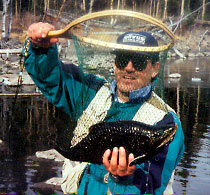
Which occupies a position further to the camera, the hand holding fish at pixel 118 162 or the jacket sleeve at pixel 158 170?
Result: the jacket sleeve at pixel 158 170

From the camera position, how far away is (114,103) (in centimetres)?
261

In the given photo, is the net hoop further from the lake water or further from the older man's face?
the lake water

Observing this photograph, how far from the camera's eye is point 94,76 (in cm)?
284

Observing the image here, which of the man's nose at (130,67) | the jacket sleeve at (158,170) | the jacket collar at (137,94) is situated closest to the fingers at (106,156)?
the jacket sleeve at (158,170)

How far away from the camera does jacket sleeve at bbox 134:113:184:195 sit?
2420 millimetres

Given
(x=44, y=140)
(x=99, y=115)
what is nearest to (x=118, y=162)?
(x=99, y=115)

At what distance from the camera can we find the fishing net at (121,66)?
2441 mm

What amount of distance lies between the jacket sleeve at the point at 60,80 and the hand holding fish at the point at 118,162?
0.54 m

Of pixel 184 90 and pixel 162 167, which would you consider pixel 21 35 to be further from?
pixel 162 167

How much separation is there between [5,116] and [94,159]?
8166mm

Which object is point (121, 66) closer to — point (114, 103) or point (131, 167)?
point (114, 103)

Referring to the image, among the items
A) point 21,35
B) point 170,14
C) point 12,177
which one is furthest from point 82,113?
point 170,14

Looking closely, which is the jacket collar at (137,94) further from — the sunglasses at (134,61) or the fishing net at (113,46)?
the sunglasses at (134,61)

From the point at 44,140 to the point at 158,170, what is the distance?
5.97 meters
